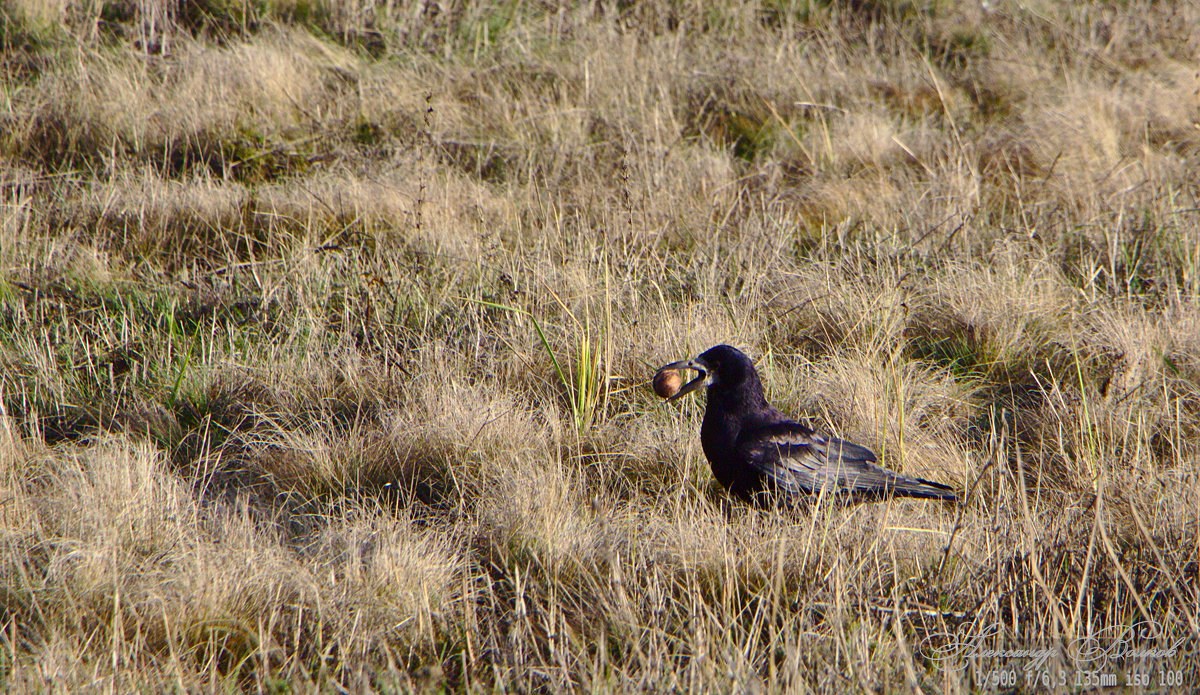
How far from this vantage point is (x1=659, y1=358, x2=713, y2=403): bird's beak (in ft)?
10.2

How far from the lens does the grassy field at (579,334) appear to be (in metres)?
2.41

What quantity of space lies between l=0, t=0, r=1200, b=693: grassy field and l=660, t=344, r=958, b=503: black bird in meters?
0.09

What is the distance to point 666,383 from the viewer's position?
3.17 meters

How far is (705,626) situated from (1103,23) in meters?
5.73

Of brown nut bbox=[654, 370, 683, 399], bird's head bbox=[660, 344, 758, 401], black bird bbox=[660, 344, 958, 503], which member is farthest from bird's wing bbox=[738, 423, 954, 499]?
brown nut bbox=[654, 370, 683, 399]

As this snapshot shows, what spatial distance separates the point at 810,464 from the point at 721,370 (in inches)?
15.3

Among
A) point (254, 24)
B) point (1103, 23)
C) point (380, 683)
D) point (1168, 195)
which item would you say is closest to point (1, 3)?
point (254, 24)

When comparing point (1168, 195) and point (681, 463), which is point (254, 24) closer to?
point (681, 463)

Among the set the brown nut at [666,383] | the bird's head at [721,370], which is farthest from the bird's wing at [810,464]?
the brown nut at [666,383]

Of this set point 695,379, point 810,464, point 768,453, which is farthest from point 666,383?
point 810,464

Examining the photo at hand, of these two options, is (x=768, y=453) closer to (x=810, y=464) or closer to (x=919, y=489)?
(x=810, y=464)

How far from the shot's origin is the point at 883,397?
3270 mm

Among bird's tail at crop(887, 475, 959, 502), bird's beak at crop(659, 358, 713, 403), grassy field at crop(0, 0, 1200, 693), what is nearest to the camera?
grassy field at crop(0, 0, 1200, 693)

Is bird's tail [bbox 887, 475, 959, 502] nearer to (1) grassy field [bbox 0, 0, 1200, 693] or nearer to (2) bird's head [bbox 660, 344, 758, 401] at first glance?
(1) grassy field [bbox 0, 0, 1200, 693]
